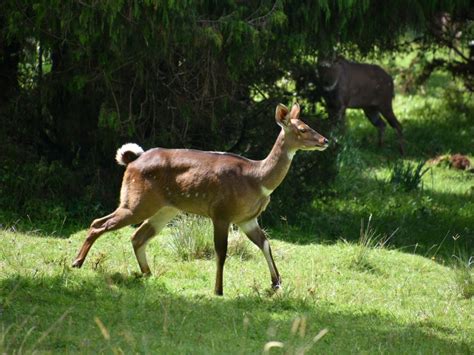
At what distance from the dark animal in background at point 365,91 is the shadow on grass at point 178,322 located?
335 inches

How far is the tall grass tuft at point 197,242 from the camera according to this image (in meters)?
10.4

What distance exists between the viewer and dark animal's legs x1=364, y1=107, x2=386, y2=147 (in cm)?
1797

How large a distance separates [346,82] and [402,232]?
4.82 m

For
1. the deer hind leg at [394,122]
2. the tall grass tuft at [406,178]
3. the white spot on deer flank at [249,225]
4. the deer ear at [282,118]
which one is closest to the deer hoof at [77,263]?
the white spot on deer flank at [249,225]

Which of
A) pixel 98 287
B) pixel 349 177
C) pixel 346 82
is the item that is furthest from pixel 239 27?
pixel 346 82

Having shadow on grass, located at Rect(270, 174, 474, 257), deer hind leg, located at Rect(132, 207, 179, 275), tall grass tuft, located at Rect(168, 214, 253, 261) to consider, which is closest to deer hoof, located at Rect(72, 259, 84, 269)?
A: deer hind leg, located at Rect(132, 207, 179, 275)

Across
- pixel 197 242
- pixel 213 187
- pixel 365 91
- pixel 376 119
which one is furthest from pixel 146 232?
pixel 376 119

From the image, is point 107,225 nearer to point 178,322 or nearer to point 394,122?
point 178,322

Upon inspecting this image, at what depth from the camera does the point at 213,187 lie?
9023 millimetres

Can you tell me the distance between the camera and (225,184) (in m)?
8.98

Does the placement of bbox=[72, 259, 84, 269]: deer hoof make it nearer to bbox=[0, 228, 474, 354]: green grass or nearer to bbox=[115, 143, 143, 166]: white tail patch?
bbox=[0, 228, 474, 354]: green grass

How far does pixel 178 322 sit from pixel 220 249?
3.76 feet

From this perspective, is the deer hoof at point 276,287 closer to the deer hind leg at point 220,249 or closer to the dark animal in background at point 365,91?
the deer hind leg at point 220,249

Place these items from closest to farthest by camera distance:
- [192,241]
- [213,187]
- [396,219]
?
1. [213,187]
2. [192,241]
3. [396,219]
